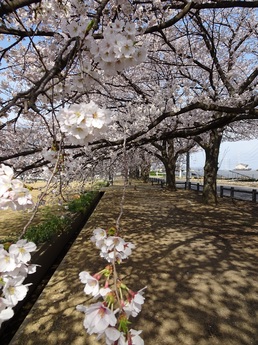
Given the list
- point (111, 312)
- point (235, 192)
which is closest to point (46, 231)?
point (111, 312)

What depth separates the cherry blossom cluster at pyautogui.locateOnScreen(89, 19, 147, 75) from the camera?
5.35 feet

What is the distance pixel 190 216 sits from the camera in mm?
9938

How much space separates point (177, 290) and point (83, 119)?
3622 mm

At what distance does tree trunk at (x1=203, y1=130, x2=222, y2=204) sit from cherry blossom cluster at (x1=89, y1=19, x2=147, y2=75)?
10990mm

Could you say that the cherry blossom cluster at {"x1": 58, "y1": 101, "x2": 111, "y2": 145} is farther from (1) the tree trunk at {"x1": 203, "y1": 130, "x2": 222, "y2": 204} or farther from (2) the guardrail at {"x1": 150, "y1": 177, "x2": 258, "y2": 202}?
(2) the guardrail at {"x1": 150, "y1": 177, "x2": 258, "y2": 202}

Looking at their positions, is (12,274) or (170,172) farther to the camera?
(170,172)

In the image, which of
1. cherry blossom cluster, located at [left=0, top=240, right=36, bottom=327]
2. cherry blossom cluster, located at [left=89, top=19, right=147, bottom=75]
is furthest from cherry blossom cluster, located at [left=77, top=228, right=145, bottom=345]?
cherry blossom cluster, located at [left=89, top=19, right=147, bottom=75]

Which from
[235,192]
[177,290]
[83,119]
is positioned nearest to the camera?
[83,119]

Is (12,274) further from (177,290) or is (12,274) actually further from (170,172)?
(170,172)

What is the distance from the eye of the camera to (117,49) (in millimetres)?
1631

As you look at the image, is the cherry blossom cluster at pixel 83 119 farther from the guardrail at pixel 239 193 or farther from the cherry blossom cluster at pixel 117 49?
the guardrail at pixel 239 193

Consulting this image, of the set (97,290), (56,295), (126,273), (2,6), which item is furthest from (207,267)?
(2,6)

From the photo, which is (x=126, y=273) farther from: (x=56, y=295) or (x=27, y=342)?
(x=27, y=342)

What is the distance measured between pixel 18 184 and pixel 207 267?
14.8 feet
